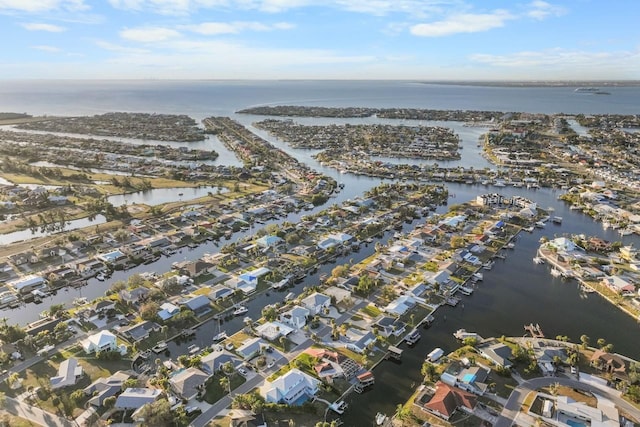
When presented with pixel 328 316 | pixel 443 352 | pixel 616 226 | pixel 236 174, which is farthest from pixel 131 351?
pixel 616 226

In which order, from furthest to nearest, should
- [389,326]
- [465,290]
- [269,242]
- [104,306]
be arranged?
1. [269,242]
2. [465,290]
3. [104,306]
4. [389,326]

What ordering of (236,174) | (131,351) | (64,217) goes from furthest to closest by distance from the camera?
(236,174) < (64,217) < (131,351)

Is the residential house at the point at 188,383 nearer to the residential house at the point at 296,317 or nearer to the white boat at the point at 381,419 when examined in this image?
the residential house at the point at 296,317

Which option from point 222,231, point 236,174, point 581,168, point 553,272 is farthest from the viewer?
point 581,168

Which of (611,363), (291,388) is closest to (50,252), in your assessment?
(291,388)

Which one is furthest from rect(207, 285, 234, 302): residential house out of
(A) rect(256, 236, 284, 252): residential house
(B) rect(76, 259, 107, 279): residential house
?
(B) rect(76, 259, 107, 279): residential house

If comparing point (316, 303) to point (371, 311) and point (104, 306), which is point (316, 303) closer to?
point (371, 311)

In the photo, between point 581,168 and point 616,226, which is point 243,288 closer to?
point 616,226
